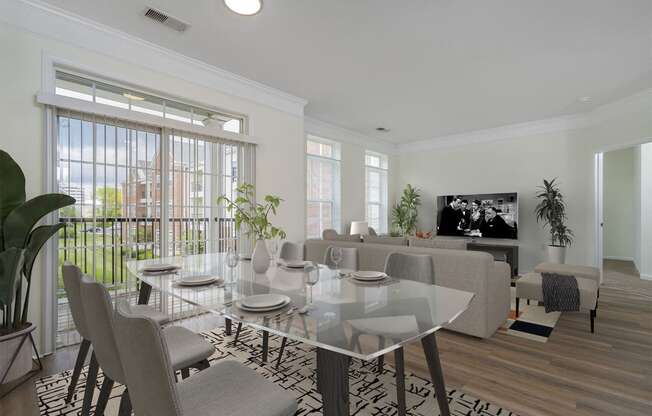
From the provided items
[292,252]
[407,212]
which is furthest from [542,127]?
[292,252]

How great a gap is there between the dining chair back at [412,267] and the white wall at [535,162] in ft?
14.8

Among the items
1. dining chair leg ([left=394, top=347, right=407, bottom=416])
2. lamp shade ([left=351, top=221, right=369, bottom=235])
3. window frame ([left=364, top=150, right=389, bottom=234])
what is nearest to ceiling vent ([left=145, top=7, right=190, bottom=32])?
dining chair leg ([left=394, top=347, right=407, bottom=416])

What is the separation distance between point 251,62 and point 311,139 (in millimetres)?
2456

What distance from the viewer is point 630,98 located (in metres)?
4.62

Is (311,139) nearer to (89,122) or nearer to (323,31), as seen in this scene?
(323,31)

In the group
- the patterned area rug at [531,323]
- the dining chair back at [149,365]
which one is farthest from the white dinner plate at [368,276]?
the patterned area rug at [531,323]

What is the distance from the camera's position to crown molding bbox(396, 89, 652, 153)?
15.1 feet

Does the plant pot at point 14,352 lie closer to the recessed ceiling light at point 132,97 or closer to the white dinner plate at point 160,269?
the white dinner plate at point 160,269

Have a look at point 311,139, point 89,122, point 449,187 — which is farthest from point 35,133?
point 449,187

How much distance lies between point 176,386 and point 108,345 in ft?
1.56

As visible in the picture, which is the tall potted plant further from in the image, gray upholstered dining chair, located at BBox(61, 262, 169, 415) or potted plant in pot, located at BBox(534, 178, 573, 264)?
gray upholstered dining chair, located at BBox(61, 262, 169, 415)

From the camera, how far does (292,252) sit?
2.95 metres

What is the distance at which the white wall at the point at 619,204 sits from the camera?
738 cm

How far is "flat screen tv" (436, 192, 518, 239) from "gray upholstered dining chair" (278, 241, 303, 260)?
4823 millimetres
